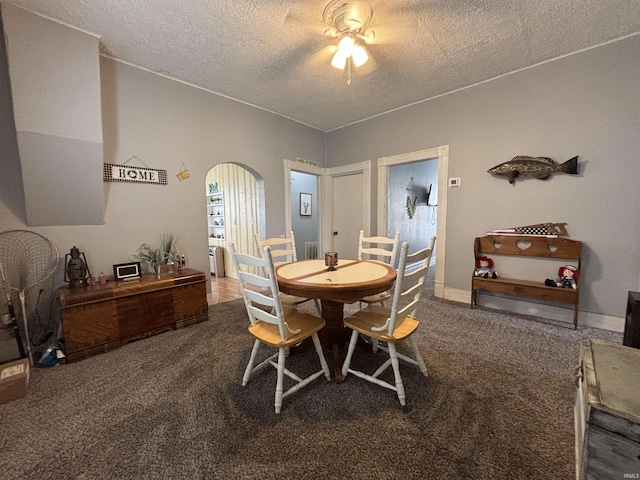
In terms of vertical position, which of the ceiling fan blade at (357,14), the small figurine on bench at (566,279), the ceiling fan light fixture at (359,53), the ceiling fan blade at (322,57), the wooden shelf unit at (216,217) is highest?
the ceiling fan blade at (322,57)

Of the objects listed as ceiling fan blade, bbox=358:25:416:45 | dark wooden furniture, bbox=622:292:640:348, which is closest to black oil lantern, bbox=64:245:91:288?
ceiling fan blade, bbox=358:25:416:45

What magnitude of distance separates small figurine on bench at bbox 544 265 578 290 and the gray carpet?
27.4 inches

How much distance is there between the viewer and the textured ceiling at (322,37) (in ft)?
6.02

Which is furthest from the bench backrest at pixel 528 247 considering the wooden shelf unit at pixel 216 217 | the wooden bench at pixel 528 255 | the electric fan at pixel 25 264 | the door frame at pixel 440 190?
the electric fan at pixel 25 264

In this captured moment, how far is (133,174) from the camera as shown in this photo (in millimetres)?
2605

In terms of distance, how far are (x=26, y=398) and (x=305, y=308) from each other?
91.2 inches

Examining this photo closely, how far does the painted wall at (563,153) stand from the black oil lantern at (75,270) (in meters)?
4.02

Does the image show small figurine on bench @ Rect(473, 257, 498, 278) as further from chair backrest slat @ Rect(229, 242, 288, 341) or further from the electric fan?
the electric fan

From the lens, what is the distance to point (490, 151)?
9.75 feet

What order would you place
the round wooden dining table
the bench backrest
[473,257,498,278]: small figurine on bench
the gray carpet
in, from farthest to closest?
[473,257,498,278]: small figurine on bench → the bench backrest → the round wooden dining table → the gray carpet

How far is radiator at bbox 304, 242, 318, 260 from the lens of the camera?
5.01 metres

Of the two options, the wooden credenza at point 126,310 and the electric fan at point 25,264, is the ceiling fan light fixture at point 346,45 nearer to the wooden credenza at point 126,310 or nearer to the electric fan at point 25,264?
the wooden credenza at point 126,310

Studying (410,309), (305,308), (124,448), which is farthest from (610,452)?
(305,308)

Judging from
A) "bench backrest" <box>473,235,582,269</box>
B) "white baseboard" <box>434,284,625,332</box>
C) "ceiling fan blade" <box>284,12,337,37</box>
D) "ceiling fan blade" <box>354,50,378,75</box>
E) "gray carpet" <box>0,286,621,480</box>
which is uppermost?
"ceiling fan blade" <box>354,50,378,75</box>
